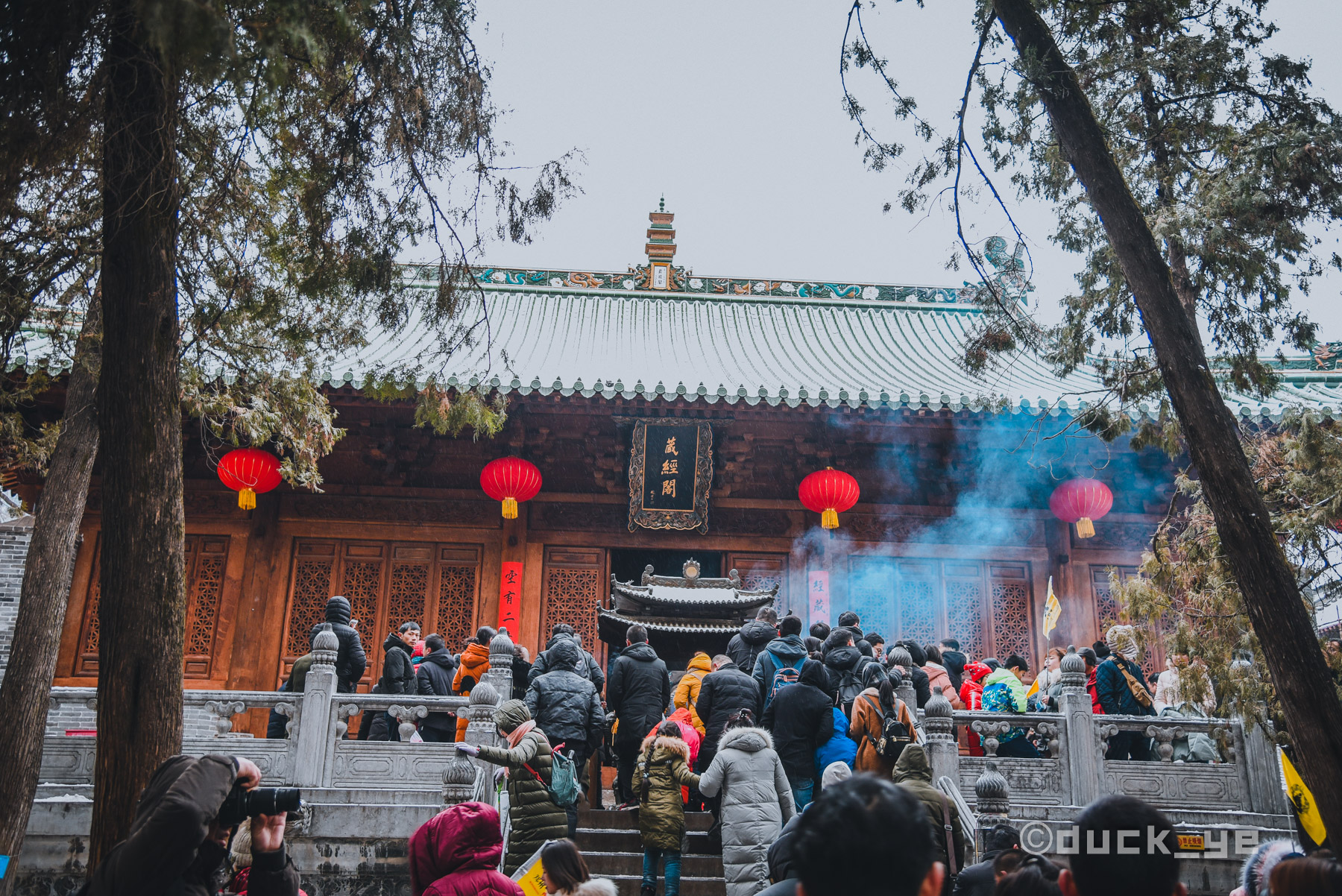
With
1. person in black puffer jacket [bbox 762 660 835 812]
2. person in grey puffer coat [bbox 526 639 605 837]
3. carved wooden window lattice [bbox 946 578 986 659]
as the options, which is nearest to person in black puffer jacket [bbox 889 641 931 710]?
person in black puffer jacket [bbox 762 660 835 812]

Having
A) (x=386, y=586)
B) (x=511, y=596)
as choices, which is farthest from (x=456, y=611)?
(x=386, y=586)

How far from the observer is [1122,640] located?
777 cm

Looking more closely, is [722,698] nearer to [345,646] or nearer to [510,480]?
[345,646]

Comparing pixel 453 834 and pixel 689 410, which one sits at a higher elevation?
pixel 689 410

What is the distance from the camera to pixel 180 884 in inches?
91.8

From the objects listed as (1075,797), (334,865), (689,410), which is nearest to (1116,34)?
(1075,797)

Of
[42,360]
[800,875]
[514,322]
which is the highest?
[514,322]

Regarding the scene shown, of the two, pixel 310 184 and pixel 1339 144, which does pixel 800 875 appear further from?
pixel 1339 144

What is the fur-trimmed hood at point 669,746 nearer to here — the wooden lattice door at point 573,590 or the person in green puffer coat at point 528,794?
the person in green puffer coat at point 528,794

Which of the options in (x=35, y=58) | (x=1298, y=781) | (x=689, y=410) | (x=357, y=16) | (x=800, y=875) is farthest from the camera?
(x=689, y=410)

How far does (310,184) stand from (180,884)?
3.20 metres

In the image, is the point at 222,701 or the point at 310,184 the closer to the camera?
the point at 310,184

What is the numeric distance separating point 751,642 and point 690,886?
1998mm

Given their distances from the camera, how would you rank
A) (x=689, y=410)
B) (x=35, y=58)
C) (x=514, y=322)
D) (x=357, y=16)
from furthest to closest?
1. (x=514, y=322)
2. (x=689, y=410)
3. (x=357, y=16)
4. (x=35, y=58)
